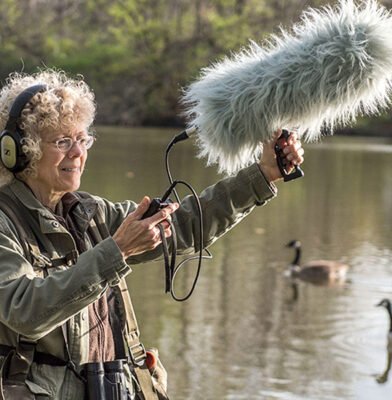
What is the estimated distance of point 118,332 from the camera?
300cm

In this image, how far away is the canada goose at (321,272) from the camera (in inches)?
496

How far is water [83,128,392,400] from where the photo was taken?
8133 mm

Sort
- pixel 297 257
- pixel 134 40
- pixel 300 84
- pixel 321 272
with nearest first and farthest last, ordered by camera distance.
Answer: pixel 300 84, pixel 321 272, pixel 297 257, pixel 134 40

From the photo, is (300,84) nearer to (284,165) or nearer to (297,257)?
(284,165)

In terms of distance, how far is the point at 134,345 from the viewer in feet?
9.90

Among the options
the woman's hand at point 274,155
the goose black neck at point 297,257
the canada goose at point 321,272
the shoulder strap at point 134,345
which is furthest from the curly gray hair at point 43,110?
the goose black neck at point 297,257

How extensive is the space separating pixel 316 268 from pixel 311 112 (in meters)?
9.95

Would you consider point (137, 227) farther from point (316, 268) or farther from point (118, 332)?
point (316, 268)

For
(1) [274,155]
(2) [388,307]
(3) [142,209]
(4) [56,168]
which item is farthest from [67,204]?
(2) [388,307]

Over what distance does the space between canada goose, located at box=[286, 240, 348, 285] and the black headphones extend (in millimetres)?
9817

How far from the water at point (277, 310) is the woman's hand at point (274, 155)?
14.5 ft

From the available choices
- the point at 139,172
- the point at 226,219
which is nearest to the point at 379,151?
the point at 139,172

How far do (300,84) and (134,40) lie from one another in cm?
5497

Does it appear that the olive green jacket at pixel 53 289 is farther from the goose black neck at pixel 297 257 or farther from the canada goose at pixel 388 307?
the goose black neck at pixel 297 257
